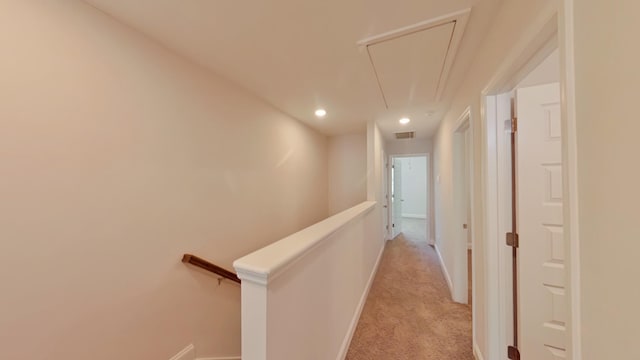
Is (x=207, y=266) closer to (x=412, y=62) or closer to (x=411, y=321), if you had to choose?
(x=411, y=321)

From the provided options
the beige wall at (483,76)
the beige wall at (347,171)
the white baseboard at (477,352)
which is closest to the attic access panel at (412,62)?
the beige wall at (483,76)

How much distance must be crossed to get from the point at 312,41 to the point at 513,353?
2362 mm

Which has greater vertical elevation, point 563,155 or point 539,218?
point 563,155

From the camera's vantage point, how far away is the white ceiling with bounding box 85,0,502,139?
48.5 inches

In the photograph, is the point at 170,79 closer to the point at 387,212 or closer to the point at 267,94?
the point at 267,94

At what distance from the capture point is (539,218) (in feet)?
4.18

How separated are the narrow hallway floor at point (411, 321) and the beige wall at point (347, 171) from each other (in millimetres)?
1439

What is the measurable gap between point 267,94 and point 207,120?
0.80 metres

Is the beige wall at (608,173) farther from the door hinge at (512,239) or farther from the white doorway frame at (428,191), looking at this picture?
the white doorway frame at (428,191)

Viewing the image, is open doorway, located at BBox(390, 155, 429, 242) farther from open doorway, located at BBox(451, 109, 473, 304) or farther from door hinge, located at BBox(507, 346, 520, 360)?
door hinge, located at BBox(507, 346, 520, 360)

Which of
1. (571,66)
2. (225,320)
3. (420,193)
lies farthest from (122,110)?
(420,193)

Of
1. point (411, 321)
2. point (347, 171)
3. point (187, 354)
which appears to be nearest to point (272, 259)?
point (187, 354)

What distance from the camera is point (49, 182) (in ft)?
3.69

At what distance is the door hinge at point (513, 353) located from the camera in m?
1.34
